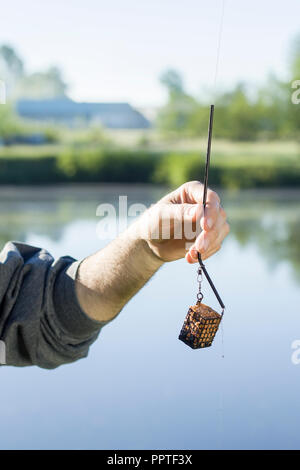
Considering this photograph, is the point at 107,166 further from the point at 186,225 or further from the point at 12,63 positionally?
the point at 186,225

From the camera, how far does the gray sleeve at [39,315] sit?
99 centimetres

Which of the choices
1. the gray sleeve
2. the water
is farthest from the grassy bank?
the gray sleeve

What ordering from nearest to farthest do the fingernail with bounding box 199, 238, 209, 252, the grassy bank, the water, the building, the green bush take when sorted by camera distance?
the fingernail with bounding box 199, 238, 209, 252 → the water → the grassy bank → the green bush → the building

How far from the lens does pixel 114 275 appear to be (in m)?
1.00

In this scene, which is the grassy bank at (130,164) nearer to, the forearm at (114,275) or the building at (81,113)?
the building at (81,113)

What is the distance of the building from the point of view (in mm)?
18484

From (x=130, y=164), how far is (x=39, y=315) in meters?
14.1

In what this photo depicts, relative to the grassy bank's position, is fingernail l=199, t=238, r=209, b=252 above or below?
above

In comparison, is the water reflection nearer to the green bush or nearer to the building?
the green bush

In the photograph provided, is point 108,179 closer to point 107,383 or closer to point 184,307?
point 184,307

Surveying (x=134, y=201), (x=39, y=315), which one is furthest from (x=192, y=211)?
(x=134, y=201)

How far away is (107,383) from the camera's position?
8.76 ft

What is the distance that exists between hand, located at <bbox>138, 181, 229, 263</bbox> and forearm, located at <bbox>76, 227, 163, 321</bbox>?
0.10ft
